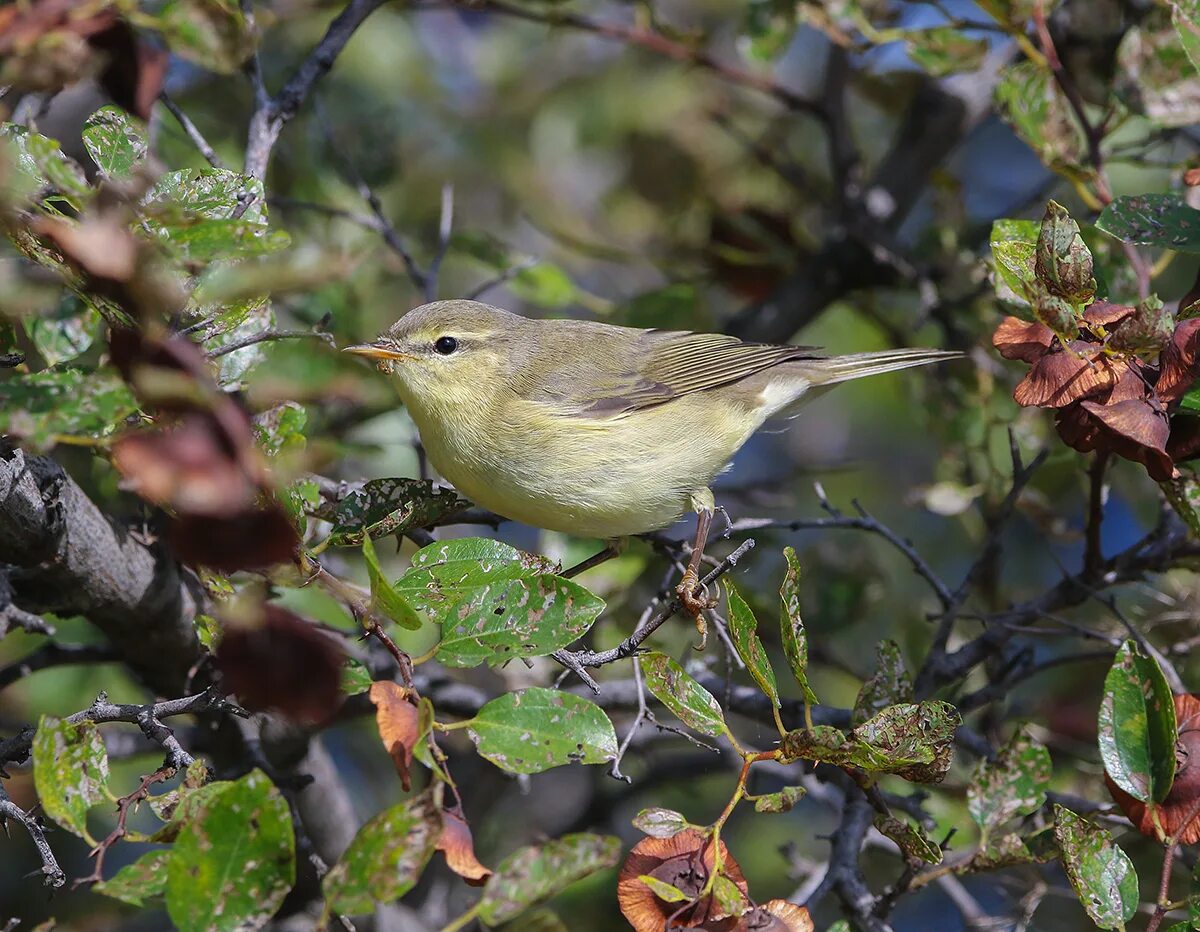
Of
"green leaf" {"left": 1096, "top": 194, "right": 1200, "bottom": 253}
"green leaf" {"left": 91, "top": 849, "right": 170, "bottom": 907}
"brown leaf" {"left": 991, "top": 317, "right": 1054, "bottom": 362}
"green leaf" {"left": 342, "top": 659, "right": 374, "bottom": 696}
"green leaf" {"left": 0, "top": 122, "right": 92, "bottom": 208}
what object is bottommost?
"brown leaf" {"left": 991, "top": 317, "right": 1054, "bottom": 362}

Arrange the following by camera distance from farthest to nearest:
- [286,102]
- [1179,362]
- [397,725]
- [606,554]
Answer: [606,554]
[286,102]
[1179,362]
[397,725]

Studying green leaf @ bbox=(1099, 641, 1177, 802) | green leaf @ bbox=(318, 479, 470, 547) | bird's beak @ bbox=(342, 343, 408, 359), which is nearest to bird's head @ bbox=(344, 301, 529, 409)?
bird's beak @ bbox=(342, 343, 408, 359)

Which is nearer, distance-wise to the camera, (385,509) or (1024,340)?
(1024,340)

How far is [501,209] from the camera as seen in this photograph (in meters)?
5.18

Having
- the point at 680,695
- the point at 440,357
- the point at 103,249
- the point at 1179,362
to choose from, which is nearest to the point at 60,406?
the point at 103,249

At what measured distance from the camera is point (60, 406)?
113 centimetres

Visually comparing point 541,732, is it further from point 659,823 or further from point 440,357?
point 440,357

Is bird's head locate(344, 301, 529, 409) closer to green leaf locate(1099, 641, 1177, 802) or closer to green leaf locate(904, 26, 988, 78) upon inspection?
green leaf locate(904, 26, 988, 78)

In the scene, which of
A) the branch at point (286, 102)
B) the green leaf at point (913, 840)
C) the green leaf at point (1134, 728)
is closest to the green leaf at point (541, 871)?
the green leaf at point (913, 840)

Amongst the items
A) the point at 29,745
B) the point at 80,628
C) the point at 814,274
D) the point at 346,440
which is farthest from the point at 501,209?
the point at 29,745

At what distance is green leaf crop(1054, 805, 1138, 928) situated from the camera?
1577 mm

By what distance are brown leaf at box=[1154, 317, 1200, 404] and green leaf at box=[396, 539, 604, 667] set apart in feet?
2.99

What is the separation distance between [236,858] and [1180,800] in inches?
52.8

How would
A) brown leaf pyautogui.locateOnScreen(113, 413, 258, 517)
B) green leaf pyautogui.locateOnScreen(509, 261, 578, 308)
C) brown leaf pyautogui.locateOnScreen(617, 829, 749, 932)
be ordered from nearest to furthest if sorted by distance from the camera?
brown leaf pyautogui.locateOnScreen(113, 413, 258, 517) < brown leaf pyautogui.locateOnScreen(617, 829, 749, 932) < green leaf pyautogui.locateOnScreen(509, 261, 578, 308)
